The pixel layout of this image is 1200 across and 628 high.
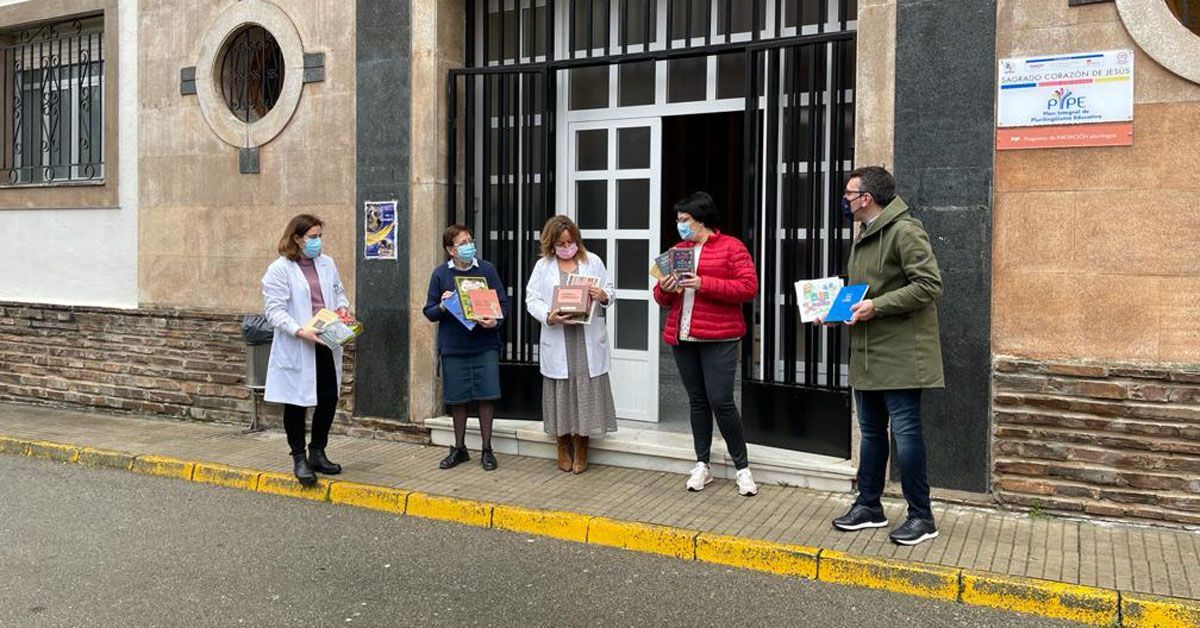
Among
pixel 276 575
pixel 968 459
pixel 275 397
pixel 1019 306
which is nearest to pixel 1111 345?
pixel 1019 306

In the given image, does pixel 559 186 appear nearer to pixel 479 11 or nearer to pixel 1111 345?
pixel 479 11

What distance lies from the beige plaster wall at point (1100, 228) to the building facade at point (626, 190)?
17 mm

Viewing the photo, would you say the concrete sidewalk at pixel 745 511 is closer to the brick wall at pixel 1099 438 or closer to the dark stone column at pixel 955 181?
the brick wall at pixel 1099 438

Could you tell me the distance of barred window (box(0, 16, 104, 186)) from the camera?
1014 centimetres

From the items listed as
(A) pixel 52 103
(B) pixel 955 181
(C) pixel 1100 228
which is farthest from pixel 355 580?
(A) pixel 52 103

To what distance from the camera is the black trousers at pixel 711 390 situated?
6281 mm

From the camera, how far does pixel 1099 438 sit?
224 inches

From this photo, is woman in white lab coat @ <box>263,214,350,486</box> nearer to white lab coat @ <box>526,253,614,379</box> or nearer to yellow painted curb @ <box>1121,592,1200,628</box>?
white lab coat @ <box>526,253,614,379</box>

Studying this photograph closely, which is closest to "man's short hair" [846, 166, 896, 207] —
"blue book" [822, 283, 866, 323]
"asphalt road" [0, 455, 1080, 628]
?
"blue book" [822, 283, 866, 323]

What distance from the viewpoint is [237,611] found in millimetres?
4590

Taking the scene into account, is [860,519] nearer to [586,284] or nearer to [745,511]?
[745,511]

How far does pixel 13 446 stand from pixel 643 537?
5.98 metres

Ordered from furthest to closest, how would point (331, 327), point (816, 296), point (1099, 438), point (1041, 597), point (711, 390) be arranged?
point (331, 327) < point (711, 390) < point (1099, 438) < point (816, 296) < point (1041, 597)

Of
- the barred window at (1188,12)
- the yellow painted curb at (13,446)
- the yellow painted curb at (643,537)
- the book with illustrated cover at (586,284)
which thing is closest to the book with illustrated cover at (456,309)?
the book with illustrated cover at (586,284)
